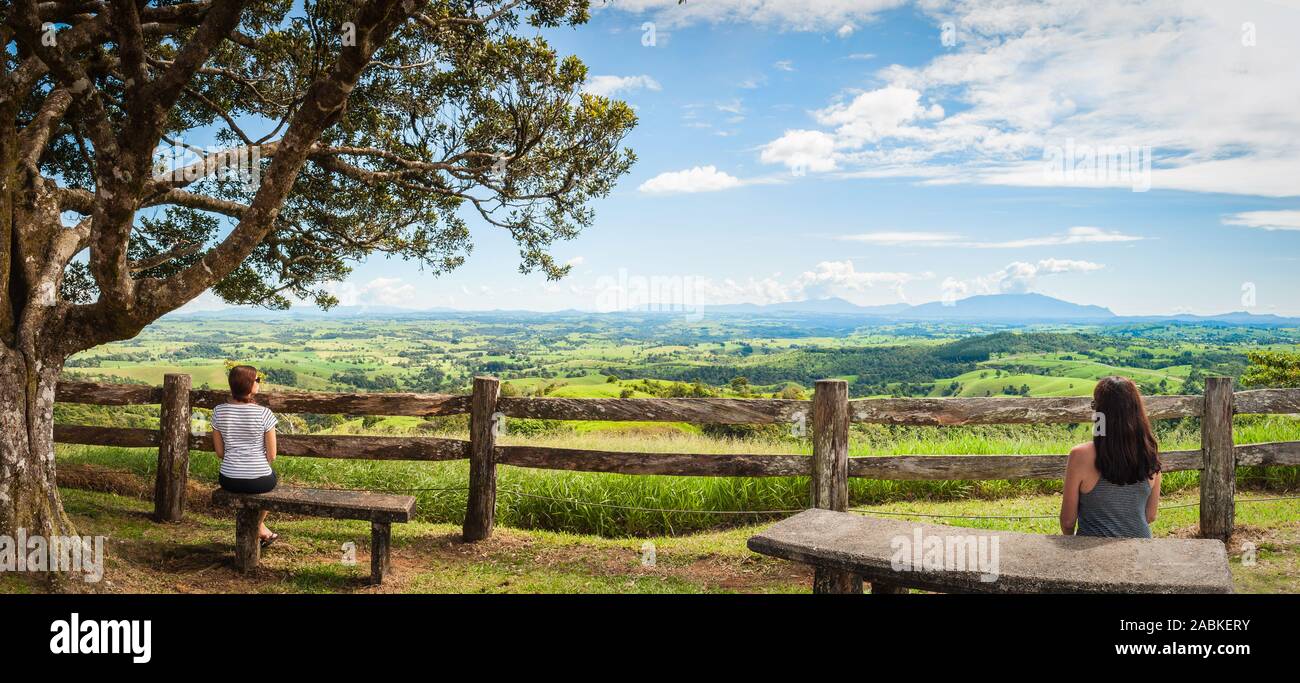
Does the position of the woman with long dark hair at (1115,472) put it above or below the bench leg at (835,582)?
above

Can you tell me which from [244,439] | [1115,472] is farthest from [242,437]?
[1115,472]

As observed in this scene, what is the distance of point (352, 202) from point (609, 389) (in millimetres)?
29380

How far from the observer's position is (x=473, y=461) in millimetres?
8336

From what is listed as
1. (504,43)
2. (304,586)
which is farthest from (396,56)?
(304,586)

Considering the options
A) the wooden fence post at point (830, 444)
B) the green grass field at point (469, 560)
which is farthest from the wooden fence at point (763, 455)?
the green grass field at point (469, 560)

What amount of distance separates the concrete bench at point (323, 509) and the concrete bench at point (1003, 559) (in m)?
3.41

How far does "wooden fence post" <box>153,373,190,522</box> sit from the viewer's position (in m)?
9.04

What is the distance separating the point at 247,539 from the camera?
7.18m

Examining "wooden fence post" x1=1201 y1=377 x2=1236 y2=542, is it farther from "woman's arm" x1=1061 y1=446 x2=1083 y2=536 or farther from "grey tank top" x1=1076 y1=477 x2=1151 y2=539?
"woman's arm" x1=1061 y1=446 x2=1083 y2=536

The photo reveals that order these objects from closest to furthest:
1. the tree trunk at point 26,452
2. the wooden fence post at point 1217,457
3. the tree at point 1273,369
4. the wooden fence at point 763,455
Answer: the tree trunk at point 26,452
the wooden fence at point 763,455
the wooden fence post at point 1217,457
the tree at point 1273,369

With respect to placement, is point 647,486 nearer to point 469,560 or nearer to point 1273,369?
point 469,560

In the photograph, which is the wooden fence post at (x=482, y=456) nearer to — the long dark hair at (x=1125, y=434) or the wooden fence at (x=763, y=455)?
the wooden fence at (x=763, y=455)

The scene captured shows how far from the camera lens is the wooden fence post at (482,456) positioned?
823 centimetres
